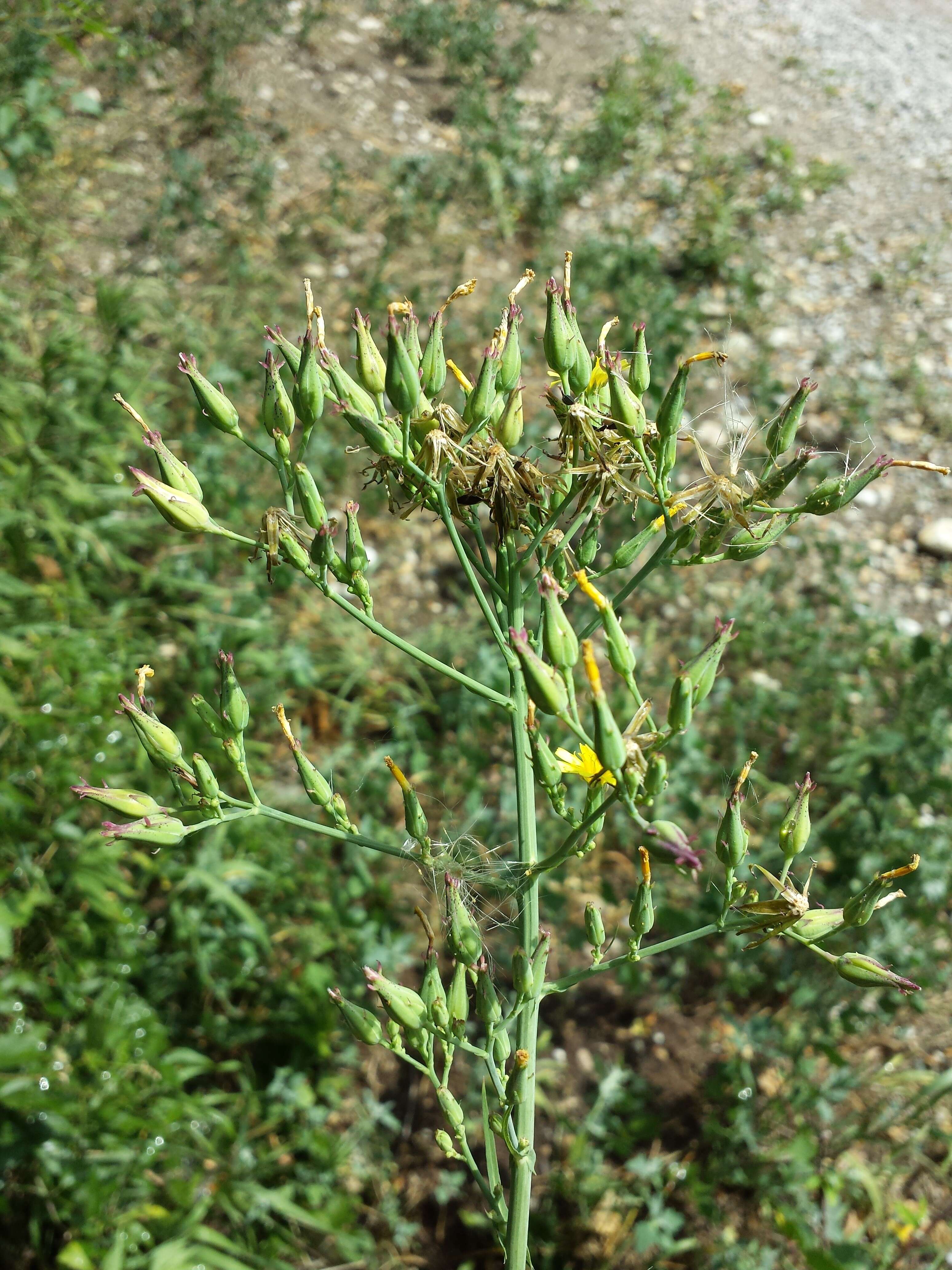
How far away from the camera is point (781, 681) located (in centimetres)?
413

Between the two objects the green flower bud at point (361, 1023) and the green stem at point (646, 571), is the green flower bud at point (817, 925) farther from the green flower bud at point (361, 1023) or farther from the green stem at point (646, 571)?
the green flower bud at point (361, 1023)

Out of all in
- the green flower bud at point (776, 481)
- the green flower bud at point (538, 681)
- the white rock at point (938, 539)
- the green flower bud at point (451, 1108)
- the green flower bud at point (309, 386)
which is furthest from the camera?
the white rock at point (938, 539)

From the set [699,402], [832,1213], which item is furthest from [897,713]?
[699,402]

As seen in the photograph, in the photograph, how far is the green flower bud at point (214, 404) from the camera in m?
1.48

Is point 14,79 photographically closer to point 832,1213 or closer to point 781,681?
point 781,681

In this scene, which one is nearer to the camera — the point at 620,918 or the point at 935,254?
the point at 620,918

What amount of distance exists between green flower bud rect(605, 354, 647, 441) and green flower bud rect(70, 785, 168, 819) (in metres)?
0.86

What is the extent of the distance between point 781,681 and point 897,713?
23.6 inches

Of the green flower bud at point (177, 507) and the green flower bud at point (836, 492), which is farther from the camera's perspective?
the green flower bud at point (177, 507)

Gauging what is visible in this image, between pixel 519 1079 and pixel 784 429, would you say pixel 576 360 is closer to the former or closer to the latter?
pixel 784 429

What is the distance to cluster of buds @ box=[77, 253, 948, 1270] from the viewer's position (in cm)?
134

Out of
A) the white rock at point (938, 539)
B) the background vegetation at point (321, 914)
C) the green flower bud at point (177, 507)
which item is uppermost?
the green flower bud at point (177, 507)

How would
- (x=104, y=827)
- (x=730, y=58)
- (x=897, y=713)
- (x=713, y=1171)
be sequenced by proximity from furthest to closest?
(x=730, y=58) → (x=897, y=713) → (x=713, y=1171) → (x=104, y=827)

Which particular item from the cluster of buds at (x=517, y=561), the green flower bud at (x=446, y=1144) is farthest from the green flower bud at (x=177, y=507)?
the green flower bud at (x=446, y=1144)
